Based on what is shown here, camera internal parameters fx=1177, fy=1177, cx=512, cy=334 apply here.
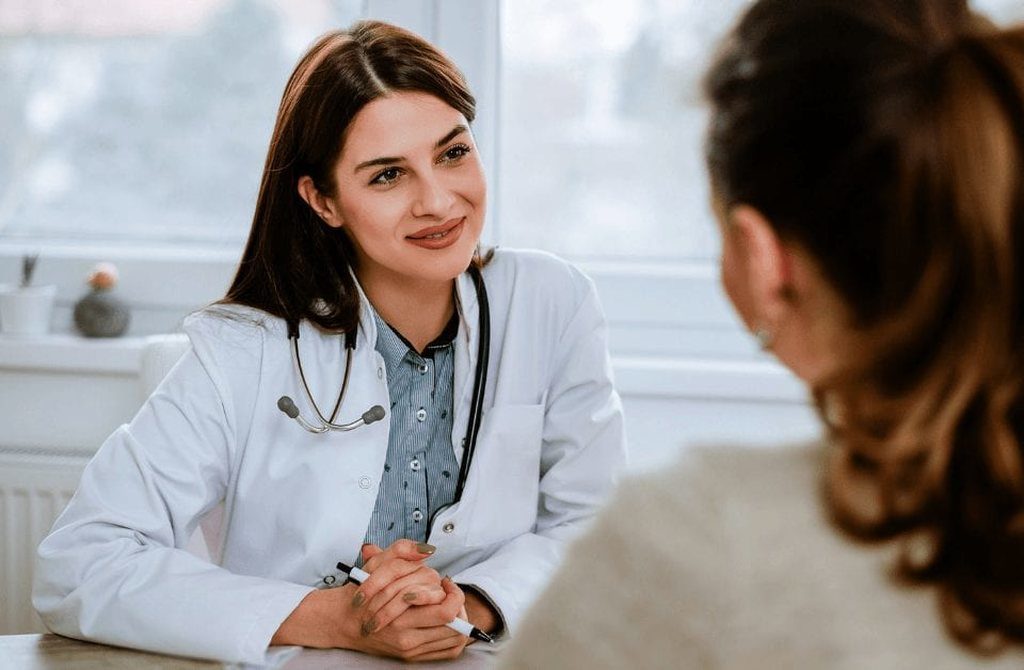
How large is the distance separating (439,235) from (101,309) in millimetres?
1068

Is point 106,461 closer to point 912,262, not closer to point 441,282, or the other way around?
point 441,282

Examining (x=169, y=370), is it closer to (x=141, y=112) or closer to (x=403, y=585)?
(x=403, y=585)

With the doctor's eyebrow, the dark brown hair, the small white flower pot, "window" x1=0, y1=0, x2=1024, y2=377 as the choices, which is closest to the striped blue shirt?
the dark brown hair

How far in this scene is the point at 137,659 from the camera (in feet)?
4.08

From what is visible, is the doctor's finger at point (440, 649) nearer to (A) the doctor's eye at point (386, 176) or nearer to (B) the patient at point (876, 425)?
(B) the patient at point (876, 425)

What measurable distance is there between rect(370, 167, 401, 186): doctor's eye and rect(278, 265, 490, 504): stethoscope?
A: 202 millimetres

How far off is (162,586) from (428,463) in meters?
0.43

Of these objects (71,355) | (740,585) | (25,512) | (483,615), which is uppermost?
(740,585)

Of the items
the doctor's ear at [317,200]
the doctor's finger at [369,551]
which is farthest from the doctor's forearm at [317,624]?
the doctor's ear at [317,200]

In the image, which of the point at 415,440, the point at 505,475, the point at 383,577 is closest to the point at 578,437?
the point at 505,475

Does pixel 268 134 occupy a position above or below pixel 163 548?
above

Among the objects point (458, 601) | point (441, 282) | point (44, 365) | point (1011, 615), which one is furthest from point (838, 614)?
point (44, 365)

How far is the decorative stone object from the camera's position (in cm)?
241

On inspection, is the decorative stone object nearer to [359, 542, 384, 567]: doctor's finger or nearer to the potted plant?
the potted plant
